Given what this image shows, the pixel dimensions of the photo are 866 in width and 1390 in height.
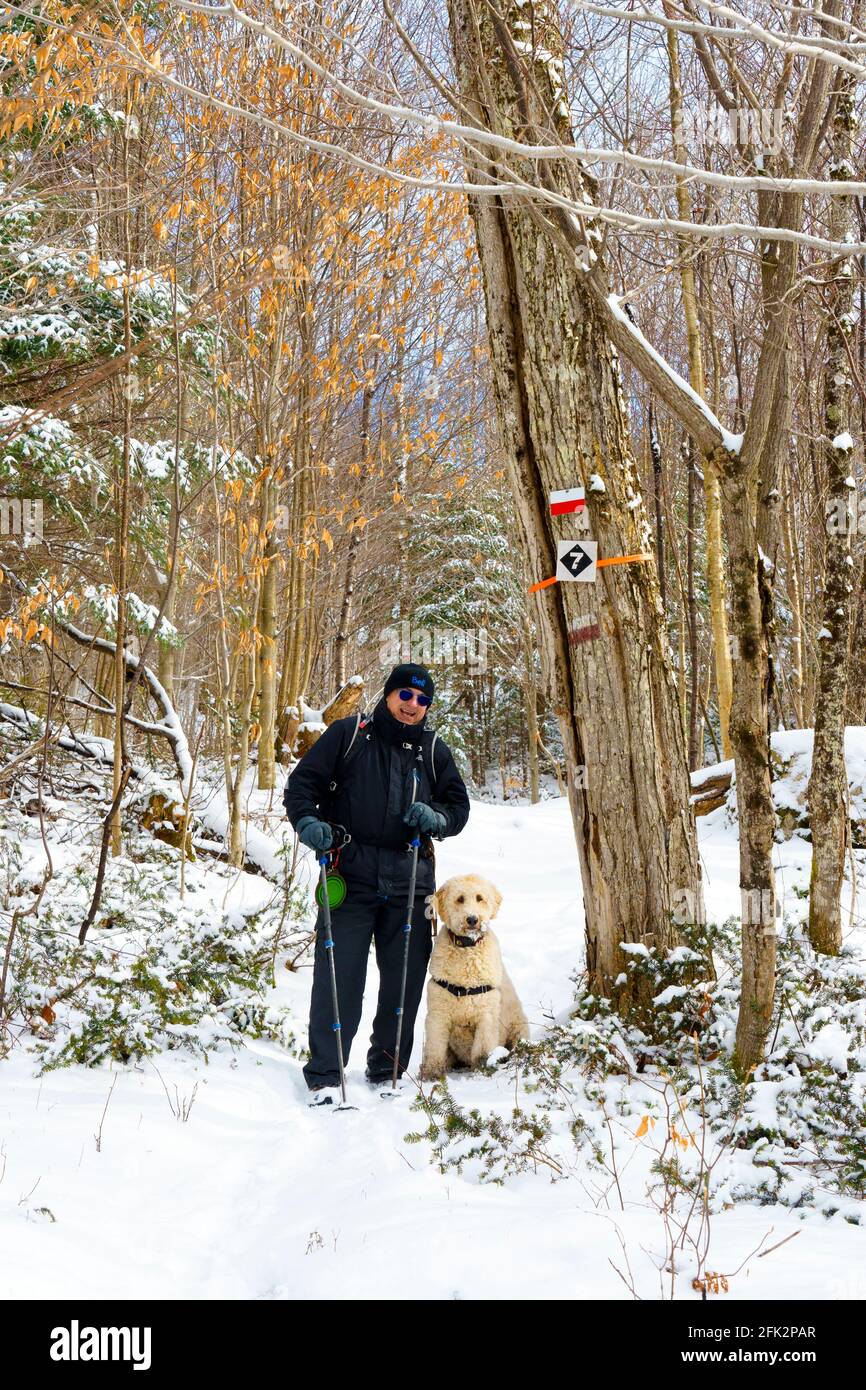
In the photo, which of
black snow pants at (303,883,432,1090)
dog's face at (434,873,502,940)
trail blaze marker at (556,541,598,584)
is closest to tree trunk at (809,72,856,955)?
trail blaze marker at (556,541,598,584)

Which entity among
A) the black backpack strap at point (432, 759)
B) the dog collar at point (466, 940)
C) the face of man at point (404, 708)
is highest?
the face of man at point (404, 708)

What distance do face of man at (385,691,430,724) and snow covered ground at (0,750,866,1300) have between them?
1773 millimetres

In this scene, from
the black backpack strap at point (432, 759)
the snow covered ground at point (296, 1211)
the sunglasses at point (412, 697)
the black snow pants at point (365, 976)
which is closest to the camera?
the snow covered ground at point (296, 1211)

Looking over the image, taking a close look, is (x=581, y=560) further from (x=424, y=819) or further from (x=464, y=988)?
(x=464, y=988)

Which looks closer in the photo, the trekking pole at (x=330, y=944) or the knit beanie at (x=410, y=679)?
the trekking pole at (x=330, y=944)

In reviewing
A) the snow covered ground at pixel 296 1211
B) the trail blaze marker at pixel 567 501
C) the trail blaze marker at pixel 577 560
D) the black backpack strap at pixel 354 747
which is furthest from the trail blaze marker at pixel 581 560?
the snow covered ground at pixel 296 1211

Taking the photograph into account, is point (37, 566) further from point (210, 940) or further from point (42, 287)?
point (210, 940)

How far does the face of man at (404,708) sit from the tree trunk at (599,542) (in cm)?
76

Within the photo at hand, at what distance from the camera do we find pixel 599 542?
4617 mm

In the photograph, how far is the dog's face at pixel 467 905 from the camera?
475 cm

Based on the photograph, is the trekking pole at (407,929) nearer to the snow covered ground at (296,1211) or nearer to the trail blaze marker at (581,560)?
the snow covered ground at (296,1211)

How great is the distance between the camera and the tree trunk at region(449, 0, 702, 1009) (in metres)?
4.60

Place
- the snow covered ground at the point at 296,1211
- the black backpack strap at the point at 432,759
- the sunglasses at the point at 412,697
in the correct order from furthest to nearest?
the black backpack strap at the point at 432,759 < the sunglasses at the point at 412,697 < the snow covered ground at the point at 296,1211

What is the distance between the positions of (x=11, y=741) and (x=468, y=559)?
659 inches
